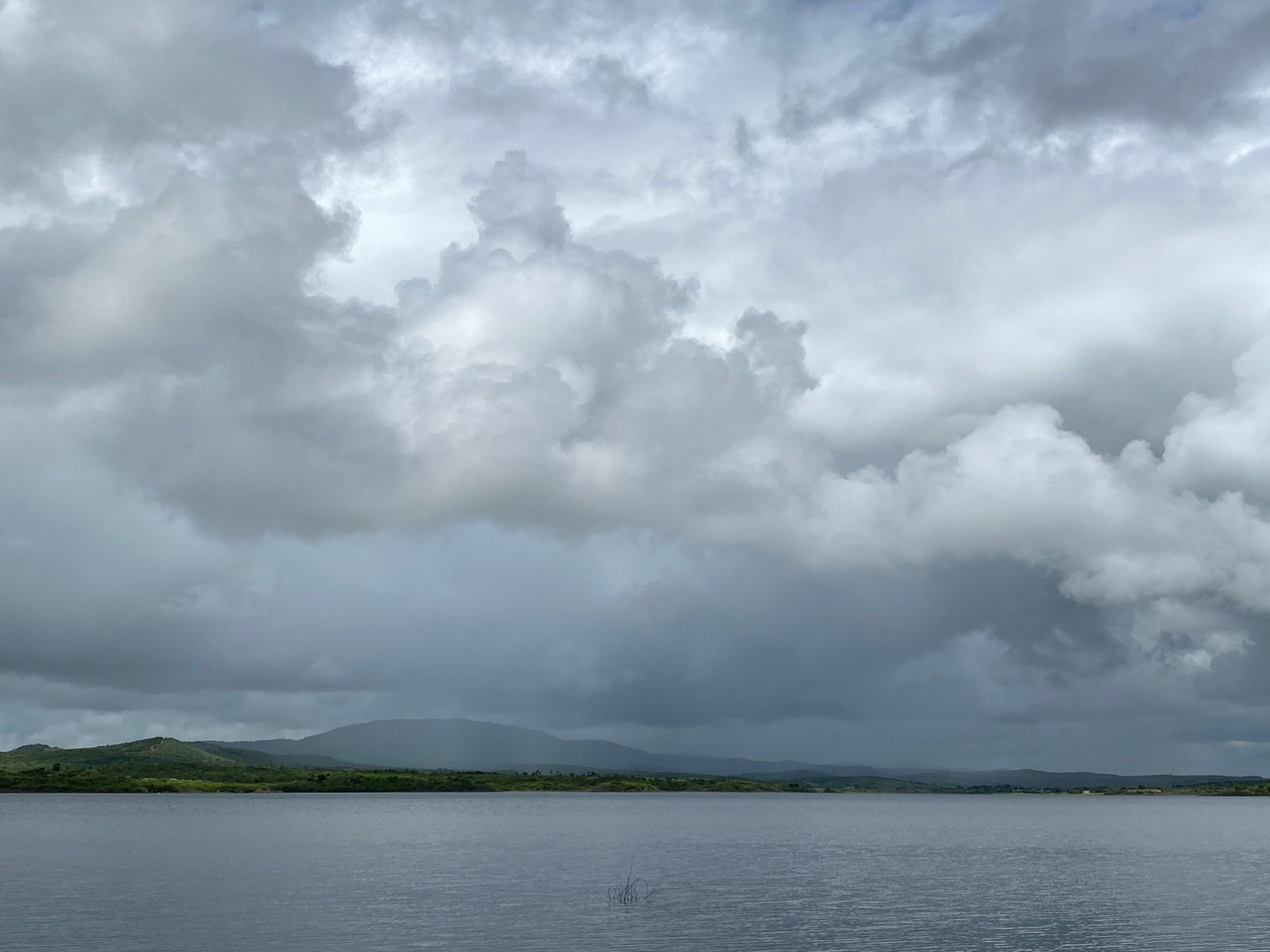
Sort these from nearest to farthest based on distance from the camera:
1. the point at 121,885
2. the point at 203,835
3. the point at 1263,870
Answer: the point at 121,885 < the point at 1263,870 < the point at 203,835

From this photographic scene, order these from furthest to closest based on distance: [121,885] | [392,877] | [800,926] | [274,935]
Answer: [392,877] → [121,885] → [800,926] → [274,935]

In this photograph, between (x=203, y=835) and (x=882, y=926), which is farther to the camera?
(x=203, y=835)

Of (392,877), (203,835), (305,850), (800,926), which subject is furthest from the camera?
(203,835)

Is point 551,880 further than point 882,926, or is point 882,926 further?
point 551,880

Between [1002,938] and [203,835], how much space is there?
15112cm

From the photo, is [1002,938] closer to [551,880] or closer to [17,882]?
[551,880]

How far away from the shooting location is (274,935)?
7881 cm

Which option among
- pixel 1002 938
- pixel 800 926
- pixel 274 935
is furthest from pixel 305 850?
pixel 1002 938

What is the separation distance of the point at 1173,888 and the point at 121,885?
347 feet

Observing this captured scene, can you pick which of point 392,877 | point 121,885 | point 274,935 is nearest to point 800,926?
point 274,935

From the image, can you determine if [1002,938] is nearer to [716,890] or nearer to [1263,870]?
[716,890]

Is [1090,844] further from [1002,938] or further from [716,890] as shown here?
[1002,938]

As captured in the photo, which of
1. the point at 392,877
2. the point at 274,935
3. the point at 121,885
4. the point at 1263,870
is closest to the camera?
the point at 274,935

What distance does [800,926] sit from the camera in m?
83.9
